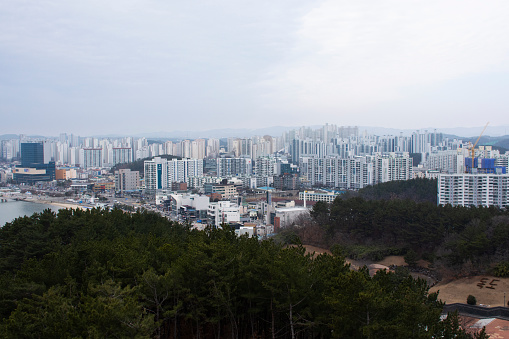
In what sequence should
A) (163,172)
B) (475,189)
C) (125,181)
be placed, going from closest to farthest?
(475,189) < (163,172) < (125,181)

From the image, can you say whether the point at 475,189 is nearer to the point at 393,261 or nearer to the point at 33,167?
the point at 393,261

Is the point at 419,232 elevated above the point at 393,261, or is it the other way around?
the point at 419,232

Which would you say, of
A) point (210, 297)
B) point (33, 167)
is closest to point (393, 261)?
point (210, 297)

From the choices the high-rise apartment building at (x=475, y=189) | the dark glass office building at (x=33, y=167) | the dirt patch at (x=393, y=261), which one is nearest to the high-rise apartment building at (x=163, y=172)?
the dark glass office building at (x=33, y=167)

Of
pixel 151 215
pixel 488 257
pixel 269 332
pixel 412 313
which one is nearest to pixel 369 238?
pixel 488 257

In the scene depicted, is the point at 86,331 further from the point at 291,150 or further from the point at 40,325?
the point at 291,150

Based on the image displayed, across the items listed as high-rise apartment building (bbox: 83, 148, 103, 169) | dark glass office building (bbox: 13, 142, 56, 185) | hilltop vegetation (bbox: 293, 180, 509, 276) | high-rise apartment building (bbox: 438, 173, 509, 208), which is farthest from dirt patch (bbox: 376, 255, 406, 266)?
high-rise apartment building (bbox: 83, 148, 103, 169)
